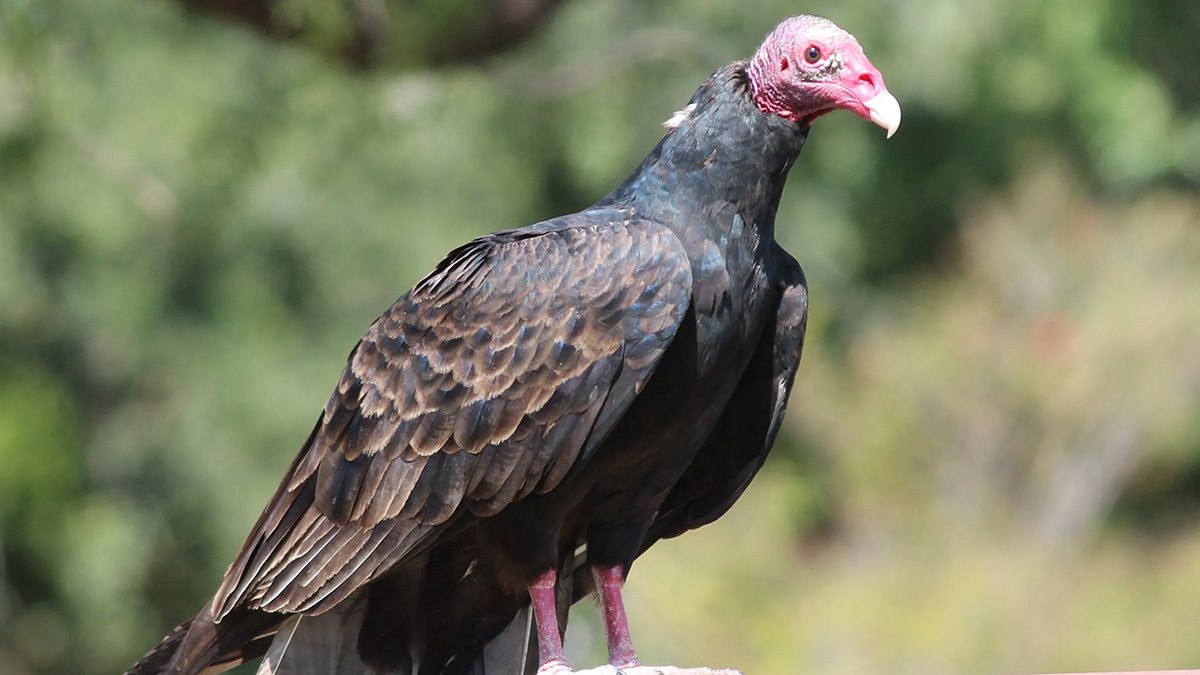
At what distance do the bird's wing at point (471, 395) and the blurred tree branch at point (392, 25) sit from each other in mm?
Answer: 2122

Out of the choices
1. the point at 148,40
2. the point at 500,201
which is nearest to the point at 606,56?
the point at 500,201

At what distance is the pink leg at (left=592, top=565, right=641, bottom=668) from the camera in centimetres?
270

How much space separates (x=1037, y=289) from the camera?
916cm

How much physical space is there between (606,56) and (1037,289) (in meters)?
3.79

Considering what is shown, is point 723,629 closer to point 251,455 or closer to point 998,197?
point 251,455

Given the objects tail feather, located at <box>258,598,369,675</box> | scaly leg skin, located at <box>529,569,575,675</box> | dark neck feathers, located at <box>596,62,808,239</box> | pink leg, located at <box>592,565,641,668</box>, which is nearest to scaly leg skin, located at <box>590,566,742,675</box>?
pink leg, located at <box>592,565,641,668</box>

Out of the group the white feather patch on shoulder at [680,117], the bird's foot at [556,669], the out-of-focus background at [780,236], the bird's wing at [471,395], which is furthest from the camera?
the out-of-focus background at [780,236]

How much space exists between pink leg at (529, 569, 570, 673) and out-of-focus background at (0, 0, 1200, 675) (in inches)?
109

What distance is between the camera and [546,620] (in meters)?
2.58

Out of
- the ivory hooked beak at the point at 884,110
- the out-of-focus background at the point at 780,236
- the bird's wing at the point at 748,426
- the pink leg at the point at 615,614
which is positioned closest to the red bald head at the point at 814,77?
the ivory hooked beak at the point at 884,110

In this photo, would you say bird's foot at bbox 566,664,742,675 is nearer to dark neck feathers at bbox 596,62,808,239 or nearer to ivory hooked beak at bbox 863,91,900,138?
dark neck feathers at bbox 596,62,808,239

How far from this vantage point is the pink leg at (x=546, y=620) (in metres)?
2.56

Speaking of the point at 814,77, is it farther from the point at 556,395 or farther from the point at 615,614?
the point at 615,614

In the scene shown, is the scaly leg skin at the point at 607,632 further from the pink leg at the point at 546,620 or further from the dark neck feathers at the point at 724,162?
the dark neck feathers at the point at 724,162
